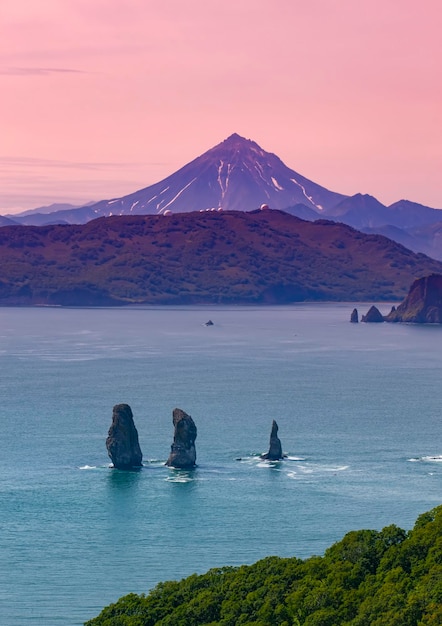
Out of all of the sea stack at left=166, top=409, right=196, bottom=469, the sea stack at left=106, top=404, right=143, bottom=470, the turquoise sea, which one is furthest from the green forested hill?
the sea stack at left=106, top=404, right=143, bottom=470

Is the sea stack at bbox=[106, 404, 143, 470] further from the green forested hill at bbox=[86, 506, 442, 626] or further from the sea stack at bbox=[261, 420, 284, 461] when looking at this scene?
the green forested hill at bbox=[86, 506, 442, 626]

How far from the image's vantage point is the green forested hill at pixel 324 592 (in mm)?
52781

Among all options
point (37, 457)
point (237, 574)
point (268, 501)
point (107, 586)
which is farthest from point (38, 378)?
point (237, 574)

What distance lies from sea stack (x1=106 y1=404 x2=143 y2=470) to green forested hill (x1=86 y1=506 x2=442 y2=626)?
49.2 m

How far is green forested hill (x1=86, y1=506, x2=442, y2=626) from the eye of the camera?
5278 cm

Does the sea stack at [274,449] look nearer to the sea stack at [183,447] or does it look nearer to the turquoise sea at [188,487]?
the turquoise sea at [188,487]

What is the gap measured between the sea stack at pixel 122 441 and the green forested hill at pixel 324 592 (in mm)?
49218

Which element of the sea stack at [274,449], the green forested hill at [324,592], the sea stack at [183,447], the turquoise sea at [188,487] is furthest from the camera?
the sea stack at [274,449]

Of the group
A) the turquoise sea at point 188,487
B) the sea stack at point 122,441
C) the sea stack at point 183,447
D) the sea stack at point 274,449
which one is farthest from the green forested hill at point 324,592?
the sea stack at point 274,449

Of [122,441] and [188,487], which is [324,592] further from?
[122,441]

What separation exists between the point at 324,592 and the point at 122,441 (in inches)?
2329

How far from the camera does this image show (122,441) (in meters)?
113

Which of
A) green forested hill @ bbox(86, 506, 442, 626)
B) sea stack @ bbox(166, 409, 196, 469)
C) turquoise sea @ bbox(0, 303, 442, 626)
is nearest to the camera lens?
green forested hill @ bbox(86, 506, 442, 626)

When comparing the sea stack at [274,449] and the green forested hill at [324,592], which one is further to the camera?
the sea stack at [274,449]
